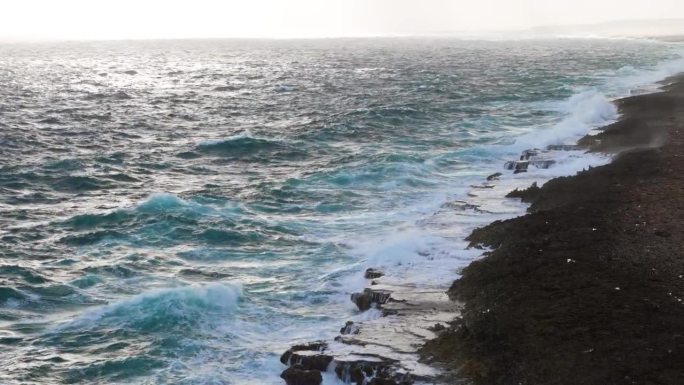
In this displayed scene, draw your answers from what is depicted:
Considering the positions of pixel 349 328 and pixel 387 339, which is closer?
pixel 387 339

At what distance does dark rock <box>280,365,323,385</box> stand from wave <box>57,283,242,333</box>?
10.4 feet

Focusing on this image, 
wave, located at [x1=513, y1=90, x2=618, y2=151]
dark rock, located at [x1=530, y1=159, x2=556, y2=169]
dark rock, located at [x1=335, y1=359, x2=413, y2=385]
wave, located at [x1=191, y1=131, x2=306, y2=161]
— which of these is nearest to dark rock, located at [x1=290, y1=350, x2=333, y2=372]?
dark rock, located at [x1=335, y1=359, x2=413, y2=385]

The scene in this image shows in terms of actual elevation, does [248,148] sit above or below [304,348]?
above

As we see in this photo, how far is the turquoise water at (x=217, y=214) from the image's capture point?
13500 mm

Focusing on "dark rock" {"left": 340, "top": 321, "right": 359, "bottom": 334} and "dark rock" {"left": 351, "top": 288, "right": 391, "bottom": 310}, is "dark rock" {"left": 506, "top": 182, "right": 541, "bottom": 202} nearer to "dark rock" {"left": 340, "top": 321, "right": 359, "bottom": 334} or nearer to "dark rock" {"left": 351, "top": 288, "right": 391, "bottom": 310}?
"dark rock" {"left": 351, "top": 288, "right": 391, "bottom": 310}

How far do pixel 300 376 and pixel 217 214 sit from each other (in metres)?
11.9

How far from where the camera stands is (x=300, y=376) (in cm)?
1116

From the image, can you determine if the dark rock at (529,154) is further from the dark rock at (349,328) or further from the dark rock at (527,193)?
the dark rock at (349,328)

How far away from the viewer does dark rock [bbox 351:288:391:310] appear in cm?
1373

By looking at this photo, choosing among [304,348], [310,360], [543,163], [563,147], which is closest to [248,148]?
[563,147]

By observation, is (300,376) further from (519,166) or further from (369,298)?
(519,166)

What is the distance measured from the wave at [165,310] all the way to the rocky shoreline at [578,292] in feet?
15.4

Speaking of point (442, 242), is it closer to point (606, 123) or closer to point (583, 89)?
point (606, 123)

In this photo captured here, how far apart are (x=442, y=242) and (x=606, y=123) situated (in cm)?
2161
